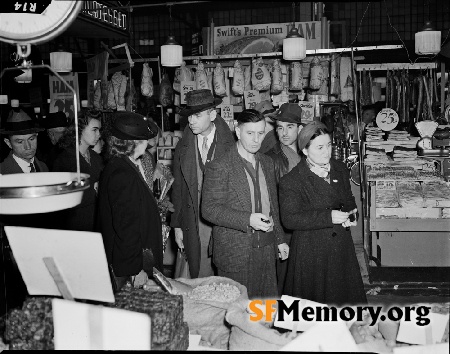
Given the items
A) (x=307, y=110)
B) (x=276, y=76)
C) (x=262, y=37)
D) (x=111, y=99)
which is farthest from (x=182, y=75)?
(x=307, y=110)

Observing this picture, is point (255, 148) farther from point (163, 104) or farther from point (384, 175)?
point (163, 104)

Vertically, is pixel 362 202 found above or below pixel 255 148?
below

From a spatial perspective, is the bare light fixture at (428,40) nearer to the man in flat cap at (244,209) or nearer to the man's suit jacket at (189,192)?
the man's suit jacket at (189,192)

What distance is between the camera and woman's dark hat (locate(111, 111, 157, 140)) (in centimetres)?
403

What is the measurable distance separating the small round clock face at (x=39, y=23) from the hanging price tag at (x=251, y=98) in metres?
6.36

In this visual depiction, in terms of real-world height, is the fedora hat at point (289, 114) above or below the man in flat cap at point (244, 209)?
above

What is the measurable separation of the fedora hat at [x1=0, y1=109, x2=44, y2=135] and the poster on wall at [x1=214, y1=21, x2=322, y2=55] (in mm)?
4684

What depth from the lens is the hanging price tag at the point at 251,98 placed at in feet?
28.4

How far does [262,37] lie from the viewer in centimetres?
944

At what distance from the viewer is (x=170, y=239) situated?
24.5ft

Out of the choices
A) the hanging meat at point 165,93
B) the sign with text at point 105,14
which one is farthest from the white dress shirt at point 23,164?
the hanging meat at point 165,93

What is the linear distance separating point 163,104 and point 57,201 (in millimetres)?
6983

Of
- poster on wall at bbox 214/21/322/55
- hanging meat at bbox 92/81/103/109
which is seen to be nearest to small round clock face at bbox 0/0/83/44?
hanging meat at bbox 92/81/103/109

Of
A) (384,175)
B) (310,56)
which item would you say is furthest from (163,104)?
(384,175)
